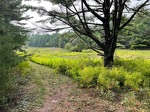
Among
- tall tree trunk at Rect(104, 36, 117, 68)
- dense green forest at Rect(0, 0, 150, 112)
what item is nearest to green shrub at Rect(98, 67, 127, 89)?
dense green forest at Rect(0, 0, 150, 112)

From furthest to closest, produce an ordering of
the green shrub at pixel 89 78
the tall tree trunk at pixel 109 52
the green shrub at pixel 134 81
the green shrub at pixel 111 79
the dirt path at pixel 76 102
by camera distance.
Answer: the tall tree trunk at pixel 109 52 → the green shrub at pixel 89 78 → the green shrub at pixel 111 79 → the green shrub at pixel 134 81 → the dirt path at pixel 76 102

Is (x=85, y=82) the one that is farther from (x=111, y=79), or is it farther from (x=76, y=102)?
(x=76, y=102)

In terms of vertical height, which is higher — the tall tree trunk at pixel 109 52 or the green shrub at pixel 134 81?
the tall tree trunk at pixel 109 52

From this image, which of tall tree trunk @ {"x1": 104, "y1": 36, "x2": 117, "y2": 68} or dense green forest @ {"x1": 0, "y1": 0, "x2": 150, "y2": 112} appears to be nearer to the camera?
dense green forest @ {"x1": 0, "y1": 0, "x2": 150, "y2": 112}

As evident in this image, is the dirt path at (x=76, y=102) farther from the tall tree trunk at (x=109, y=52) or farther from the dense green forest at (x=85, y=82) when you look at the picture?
the tall tree trunk at (x=109, y=52)

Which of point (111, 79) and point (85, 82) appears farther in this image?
point (85, 82)

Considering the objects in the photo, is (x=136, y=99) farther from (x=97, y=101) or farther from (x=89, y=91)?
(x=89, y=91)

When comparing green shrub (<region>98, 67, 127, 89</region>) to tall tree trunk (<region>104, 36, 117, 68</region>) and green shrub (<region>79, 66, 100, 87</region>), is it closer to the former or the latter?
green shrub (<region>79, 66, 100, 87</region>)

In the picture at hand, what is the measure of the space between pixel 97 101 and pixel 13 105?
2.57 meters

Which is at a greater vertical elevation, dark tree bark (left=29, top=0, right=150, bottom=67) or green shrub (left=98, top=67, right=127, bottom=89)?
dark tree bark (left=29, top=0, right=150, bottom=67)

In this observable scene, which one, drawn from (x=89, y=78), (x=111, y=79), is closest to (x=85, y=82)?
(x=89, y=78)

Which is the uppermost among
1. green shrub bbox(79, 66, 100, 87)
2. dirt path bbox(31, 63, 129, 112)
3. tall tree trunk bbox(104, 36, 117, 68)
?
tall tree trunk bbox(104, 36, 117, 68)

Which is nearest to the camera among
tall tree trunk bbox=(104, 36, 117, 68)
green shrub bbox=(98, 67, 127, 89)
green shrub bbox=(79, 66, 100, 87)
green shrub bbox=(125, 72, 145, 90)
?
green shrub bbox=(125, 72, 145, 90)

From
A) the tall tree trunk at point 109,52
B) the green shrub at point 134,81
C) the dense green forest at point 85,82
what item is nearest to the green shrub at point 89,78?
the dense green forest at point 85,82
